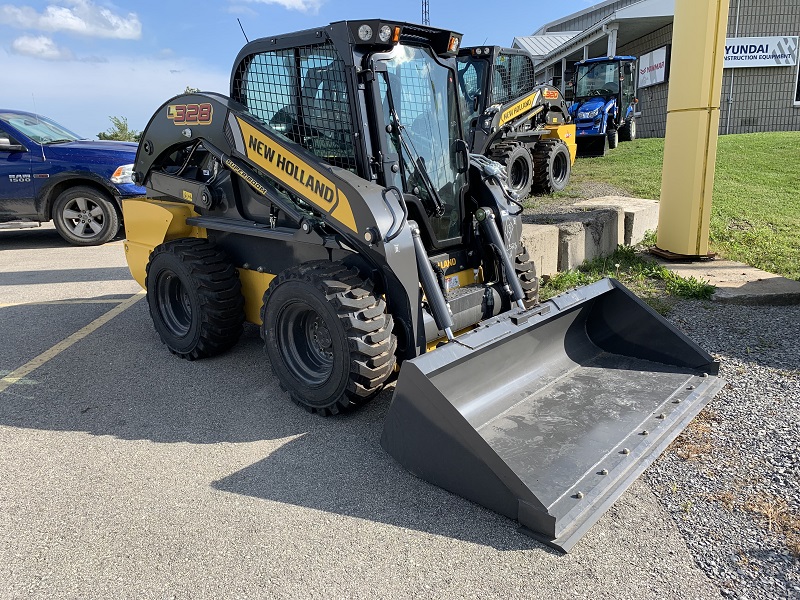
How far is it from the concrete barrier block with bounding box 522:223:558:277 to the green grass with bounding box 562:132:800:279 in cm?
230

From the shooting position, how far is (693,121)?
22.9ft

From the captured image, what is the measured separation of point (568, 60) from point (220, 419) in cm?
3096

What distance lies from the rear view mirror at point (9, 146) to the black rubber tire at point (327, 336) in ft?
24.6

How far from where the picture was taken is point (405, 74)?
426 centimetres

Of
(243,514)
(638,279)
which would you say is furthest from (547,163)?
(243,514)

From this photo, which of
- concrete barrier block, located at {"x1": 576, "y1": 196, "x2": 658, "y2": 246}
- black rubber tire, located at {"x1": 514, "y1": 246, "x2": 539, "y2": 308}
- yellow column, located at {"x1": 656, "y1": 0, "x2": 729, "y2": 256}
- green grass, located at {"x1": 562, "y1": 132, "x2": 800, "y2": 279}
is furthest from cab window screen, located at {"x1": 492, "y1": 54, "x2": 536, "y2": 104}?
black rubber tire, located at {"x1": 514, "y1": 246, "x2": 539, "y2": 308}

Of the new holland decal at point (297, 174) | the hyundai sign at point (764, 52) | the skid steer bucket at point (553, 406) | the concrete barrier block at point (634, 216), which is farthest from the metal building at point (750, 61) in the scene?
the new holland decal at point (297, 174)

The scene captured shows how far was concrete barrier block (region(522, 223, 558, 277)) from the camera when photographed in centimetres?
662

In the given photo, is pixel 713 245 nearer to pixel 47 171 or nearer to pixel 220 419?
pixel 220 419

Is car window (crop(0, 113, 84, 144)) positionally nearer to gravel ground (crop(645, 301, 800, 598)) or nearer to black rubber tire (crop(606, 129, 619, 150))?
gravel ground (crop(645, 301, 800, 598))

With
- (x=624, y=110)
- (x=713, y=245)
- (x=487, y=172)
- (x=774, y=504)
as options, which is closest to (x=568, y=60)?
(x=624, y=110)

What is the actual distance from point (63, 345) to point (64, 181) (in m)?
5.15

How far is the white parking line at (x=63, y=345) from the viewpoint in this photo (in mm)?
4887

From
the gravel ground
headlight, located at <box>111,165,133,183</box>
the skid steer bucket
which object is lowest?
the gravel ground
